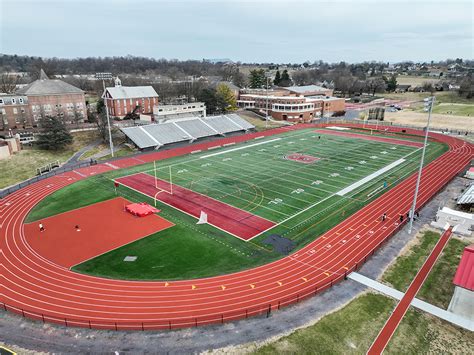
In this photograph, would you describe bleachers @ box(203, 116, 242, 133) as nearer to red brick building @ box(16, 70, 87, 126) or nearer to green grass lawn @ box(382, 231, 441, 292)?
red brick building @ box(16, 70, 87, 126)

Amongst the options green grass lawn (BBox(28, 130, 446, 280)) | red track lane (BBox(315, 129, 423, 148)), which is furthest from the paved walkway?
red track lane (BBox(315, 129, 423, 148))

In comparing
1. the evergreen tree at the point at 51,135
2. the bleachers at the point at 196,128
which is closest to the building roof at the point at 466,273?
the bleachers at the point at 196,128

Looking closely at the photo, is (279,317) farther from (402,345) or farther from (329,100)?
(329,100)

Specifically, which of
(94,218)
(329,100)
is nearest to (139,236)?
(94,218)

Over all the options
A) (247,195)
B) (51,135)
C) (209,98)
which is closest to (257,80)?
(209,98)

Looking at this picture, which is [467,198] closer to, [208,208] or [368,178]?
[368,178]

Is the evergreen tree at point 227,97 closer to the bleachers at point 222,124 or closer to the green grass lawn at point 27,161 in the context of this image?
the bleachers at point 222,124
